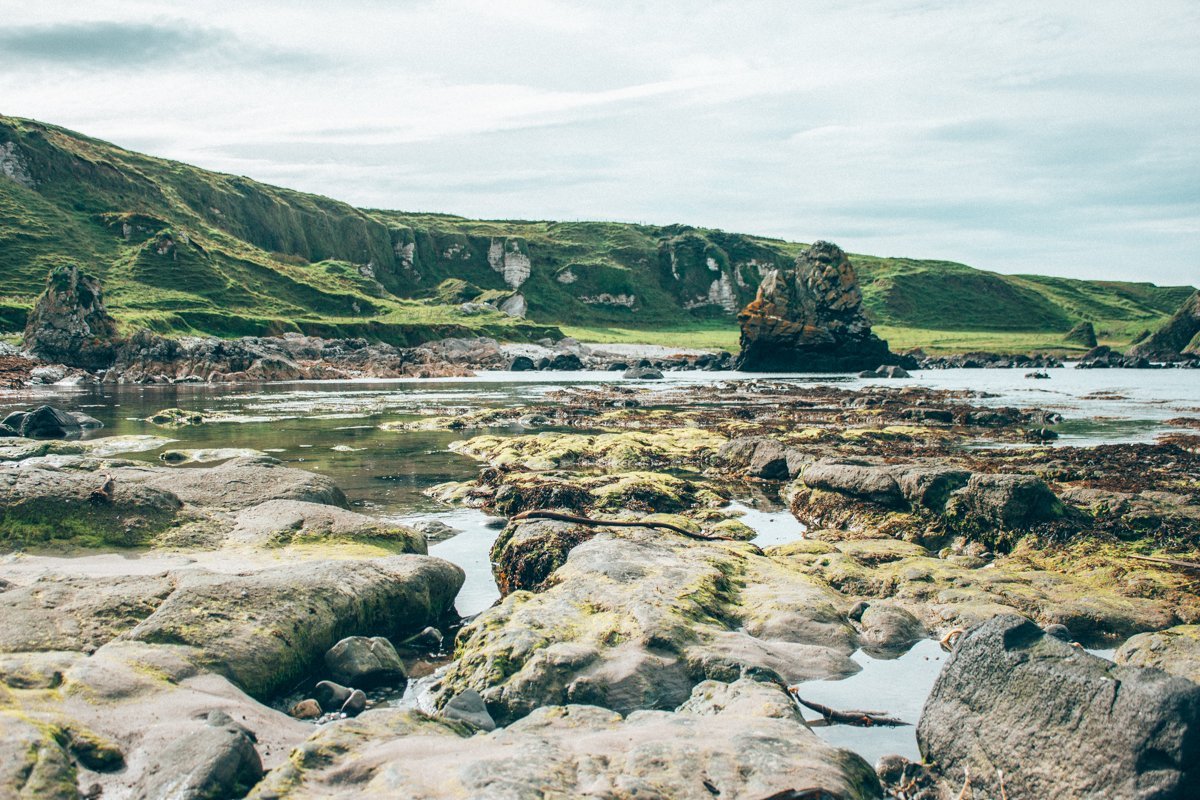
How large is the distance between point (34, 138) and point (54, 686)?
5874 inches

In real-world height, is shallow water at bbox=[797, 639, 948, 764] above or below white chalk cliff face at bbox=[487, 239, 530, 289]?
below

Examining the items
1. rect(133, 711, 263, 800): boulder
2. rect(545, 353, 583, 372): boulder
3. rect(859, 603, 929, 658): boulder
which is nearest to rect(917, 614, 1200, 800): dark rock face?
rect(859, 603, 929, 658): boulder

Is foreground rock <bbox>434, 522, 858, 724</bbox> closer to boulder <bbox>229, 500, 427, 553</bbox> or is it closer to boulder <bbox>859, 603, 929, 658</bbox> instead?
boulder <bbox>859, 603, 929, 658</bbox>

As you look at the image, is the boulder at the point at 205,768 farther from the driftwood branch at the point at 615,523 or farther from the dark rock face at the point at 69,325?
the dark rock face at the point at 69,325

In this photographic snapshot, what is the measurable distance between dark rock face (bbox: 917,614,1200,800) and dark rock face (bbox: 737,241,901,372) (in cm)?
8453

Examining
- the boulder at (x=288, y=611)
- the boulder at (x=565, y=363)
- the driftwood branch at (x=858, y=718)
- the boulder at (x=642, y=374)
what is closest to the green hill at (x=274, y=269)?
the boulder at (x=565, y=363)

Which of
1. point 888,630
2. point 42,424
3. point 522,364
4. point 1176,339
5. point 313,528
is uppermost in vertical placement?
point 1176,339

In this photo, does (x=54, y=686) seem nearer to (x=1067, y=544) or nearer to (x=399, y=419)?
(x=1067, y=544)

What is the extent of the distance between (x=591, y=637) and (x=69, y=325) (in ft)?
248

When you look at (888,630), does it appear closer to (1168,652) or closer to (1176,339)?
(1168,652)

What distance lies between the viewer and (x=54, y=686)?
6.54 meters

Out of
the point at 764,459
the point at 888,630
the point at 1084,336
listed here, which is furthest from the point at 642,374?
the point at 1084,336

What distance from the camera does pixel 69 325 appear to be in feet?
223

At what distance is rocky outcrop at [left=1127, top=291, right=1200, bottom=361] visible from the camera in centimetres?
10250
